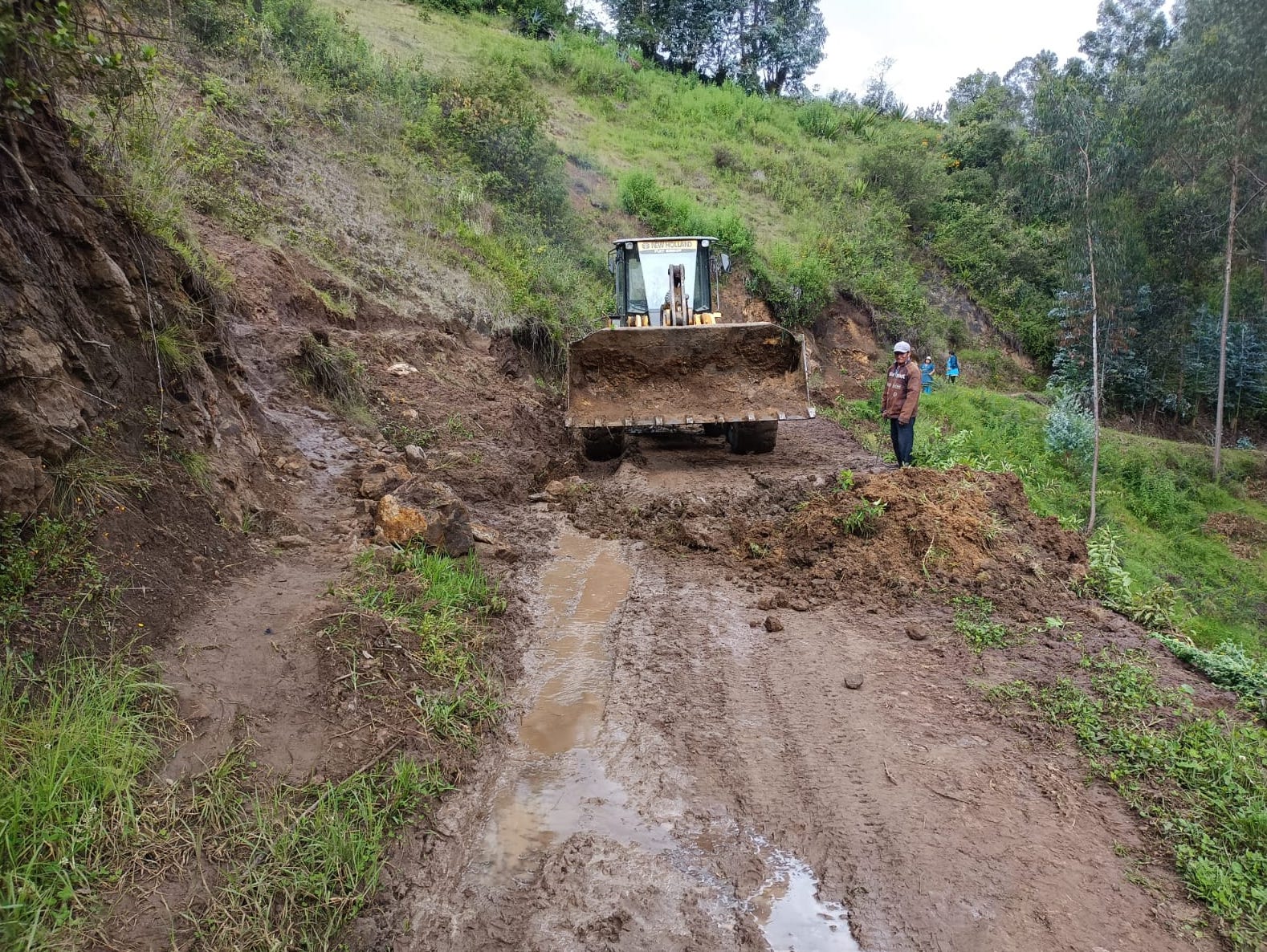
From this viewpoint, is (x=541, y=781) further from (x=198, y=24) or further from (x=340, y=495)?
(x=198, y=24)

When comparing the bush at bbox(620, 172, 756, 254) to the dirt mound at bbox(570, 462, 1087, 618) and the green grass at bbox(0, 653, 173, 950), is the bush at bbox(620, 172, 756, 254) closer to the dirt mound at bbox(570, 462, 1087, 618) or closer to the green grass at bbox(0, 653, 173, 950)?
the dirt mound at bbox(570, 462, 1087, 618)

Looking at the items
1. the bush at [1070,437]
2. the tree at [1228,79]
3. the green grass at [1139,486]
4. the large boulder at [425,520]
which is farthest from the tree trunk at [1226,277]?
the large boulder at [425,520]

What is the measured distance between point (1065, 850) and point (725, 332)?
273 inches

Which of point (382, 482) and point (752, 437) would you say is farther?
point (752, 437)

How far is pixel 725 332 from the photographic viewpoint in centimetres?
918

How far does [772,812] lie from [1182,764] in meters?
1.98

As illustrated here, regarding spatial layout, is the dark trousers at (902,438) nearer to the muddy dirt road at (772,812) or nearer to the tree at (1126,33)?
the muddy dirt road at (772,812)

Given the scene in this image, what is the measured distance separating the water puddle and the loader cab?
330 inches

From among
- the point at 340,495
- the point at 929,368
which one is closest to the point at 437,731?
the point at 340,495

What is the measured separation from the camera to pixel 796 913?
299 cm

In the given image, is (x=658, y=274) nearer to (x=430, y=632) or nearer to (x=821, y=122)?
(x=430, y=632)

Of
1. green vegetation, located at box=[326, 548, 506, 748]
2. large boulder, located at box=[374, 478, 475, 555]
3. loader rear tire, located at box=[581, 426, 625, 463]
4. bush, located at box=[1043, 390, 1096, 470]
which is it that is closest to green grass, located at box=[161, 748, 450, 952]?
green vegetation, located at box=[326, 548, 506, 748]

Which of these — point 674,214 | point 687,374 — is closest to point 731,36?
point 674,214

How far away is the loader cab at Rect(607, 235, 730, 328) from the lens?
10766 mm
